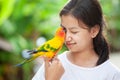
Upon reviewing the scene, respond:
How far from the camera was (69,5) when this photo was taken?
91.4 inches

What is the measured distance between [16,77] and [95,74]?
10.4 ft

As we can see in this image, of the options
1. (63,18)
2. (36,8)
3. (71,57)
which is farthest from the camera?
(36,8)

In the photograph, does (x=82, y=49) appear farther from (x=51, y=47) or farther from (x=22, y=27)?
(x=22, y=27)

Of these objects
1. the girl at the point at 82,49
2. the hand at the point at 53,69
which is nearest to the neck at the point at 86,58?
the girl at the point at 82,49

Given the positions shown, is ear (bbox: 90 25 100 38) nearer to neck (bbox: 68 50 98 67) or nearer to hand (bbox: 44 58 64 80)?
neck (bbox: 68 50 98 67)

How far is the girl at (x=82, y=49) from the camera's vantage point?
2.25 metres

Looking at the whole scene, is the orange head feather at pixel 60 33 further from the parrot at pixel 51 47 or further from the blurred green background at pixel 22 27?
the blurred green background at pixel 22 27

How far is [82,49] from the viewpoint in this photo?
91.4 inches

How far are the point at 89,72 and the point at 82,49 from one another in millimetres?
126

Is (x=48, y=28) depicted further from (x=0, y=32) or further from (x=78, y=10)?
(x=78, y=10)

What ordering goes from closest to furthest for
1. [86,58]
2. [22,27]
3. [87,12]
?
[87,12], [86,58], [22,27]

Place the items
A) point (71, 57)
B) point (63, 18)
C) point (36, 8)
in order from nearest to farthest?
point (63, 18)
point (71, 57)
point (36, 8)

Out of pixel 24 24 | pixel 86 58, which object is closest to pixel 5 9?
pixel 24 24

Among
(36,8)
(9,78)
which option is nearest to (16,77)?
(9,78)
